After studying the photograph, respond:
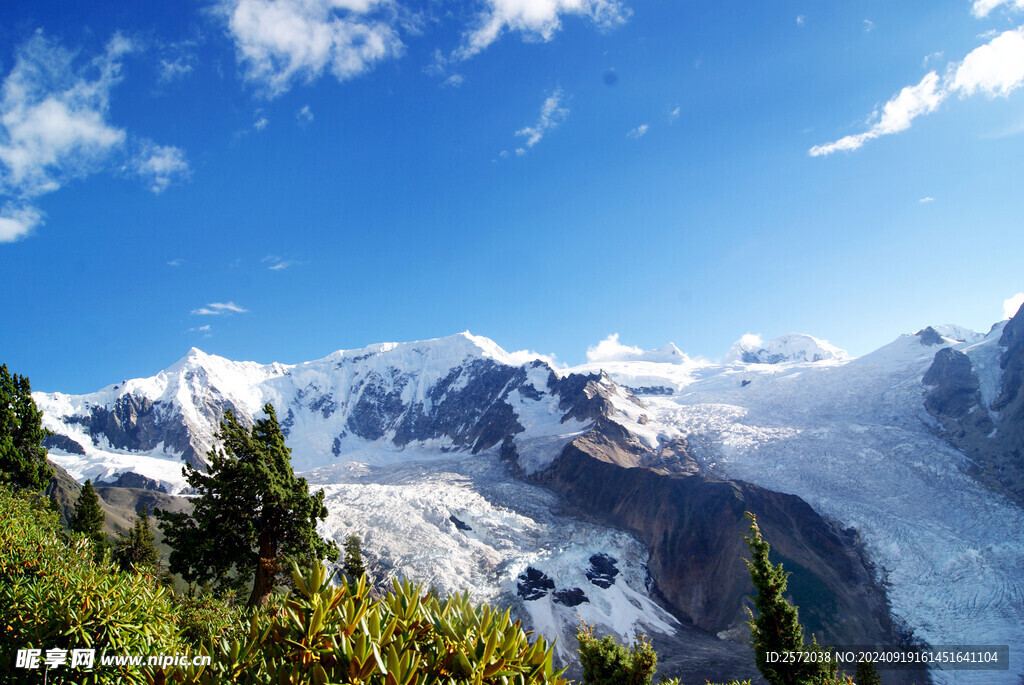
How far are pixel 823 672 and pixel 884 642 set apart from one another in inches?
1507

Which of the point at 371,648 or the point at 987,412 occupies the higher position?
the point at 371,648

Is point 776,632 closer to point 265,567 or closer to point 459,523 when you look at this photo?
point 265,567

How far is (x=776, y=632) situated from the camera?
16859mm

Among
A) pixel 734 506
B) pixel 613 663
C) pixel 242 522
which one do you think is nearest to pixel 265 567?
pixel 242 522

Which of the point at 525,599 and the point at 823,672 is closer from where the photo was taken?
the point at 823,672

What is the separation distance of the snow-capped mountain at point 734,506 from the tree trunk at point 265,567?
118 ft

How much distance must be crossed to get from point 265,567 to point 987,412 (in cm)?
10081

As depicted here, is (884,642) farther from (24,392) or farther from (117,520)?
(117,520)

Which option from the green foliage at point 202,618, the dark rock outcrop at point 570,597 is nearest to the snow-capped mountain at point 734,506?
the dark rock outcrop at point 570,597

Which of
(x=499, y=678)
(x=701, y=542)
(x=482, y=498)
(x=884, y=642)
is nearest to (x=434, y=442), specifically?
(x=482, y=498)

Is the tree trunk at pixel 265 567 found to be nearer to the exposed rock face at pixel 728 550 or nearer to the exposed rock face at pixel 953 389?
the exposed rock face at pixel 728 550

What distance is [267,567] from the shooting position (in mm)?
19188

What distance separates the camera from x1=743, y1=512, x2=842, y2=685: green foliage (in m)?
16.5

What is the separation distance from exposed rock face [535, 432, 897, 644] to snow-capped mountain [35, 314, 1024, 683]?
0.72 feet
